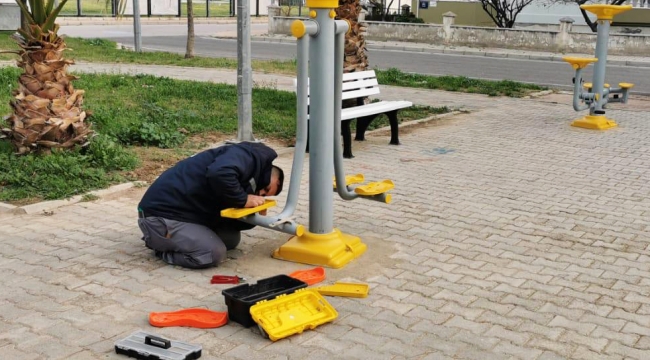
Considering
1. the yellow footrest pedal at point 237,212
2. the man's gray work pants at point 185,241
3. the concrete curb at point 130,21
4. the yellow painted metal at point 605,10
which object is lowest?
the man's gray work pants at point 185,241

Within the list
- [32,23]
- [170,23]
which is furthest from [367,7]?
[32,23]

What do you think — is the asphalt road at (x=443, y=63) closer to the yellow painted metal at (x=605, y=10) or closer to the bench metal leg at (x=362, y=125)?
the yellow painted metal at (x=605, y=10)

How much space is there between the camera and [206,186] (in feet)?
16.9

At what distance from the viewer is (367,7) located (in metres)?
36.3

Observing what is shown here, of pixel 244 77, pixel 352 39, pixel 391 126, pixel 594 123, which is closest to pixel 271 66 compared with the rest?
pixel 352 39

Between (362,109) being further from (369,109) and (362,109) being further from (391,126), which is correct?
(391,126)

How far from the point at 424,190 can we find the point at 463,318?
10.0 feet

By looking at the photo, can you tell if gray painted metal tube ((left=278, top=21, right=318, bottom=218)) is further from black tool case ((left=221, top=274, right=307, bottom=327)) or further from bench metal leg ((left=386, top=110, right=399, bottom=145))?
bench metal leg ((left=386, top=110, right=399, bottom=145))

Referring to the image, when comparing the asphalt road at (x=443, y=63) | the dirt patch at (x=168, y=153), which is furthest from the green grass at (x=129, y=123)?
the asphalt road at (x=443, y=63)

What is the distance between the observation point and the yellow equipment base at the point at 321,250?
5383 millimetres

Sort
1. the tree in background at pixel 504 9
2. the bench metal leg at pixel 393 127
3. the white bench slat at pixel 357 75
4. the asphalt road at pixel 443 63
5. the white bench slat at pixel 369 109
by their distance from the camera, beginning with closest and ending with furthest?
1. the white bench slat at pixel 369 109
2. the bench metal leg at pixel 393 127
3. the white bench slat at pixel 357 75
4. the asphalt road at pixel 443 63
5. the tree in background at pixel 504 9

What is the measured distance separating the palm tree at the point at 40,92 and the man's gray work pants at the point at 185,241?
2.85 meters

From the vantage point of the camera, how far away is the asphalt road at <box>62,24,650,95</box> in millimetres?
18703

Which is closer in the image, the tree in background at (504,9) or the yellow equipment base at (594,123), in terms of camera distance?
the yellow equipment base at (594,123)
